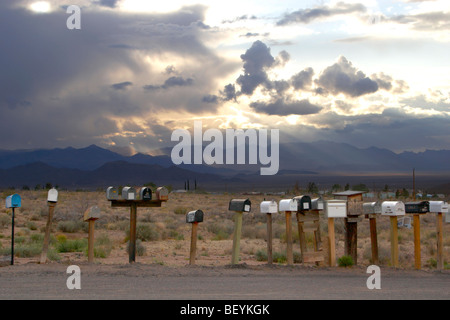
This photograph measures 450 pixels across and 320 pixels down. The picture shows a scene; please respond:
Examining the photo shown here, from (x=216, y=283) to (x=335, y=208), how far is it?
3.88 metres

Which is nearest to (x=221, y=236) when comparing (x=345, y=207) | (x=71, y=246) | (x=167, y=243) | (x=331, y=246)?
(x=167, y=243)

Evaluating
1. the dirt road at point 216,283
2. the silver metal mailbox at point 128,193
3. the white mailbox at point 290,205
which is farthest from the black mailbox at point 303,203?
the silver metal mailbox at point 128,193

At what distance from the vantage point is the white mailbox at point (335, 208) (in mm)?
13438

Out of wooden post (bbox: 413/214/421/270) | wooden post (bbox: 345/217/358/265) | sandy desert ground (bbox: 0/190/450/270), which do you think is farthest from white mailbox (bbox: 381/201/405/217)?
sandy desert ground (bbox: 0/190/450/270)

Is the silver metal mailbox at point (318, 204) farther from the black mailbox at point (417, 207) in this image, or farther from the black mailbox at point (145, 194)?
the black mailbox at point (145, 194)

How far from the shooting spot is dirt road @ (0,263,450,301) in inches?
388

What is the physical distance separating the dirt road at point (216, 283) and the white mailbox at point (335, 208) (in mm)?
1248

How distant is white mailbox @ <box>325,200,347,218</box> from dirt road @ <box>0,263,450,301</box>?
125cm

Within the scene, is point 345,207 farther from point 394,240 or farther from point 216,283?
point 216,283

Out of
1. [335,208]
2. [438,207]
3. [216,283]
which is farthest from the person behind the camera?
[438,207]

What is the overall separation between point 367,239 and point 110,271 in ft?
51.3

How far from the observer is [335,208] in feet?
44.4
